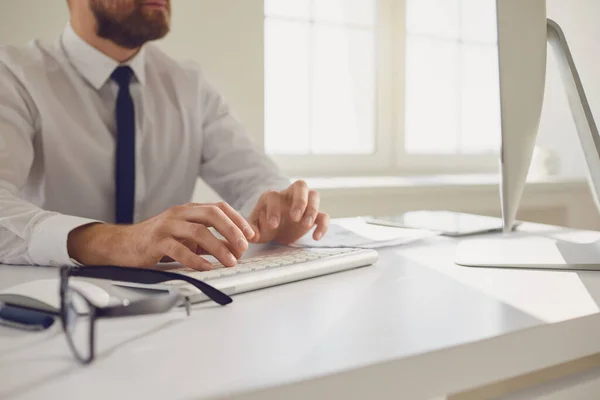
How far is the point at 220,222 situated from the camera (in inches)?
26.5

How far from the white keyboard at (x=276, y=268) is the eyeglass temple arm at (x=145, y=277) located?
1 cm

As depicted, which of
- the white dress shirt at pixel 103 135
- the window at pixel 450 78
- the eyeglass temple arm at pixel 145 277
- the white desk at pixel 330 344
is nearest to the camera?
the white desk at pixel 330 344

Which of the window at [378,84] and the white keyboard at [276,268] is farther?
the window at [378,84]

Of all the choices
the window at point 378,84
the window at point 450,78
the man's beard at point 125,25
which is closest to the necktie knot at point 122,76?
the man's beard at point 125,25

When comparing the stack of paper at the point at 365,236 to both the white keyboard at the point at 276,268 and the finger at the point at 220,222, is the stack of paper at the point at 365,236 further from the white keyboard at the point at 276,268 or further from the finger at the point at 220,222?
the finger at the point at 220,222

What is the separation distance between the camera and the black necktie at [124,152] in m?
1.26

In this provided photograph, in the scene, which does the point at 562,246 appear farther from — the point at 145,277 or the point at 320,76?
the point at 320,76

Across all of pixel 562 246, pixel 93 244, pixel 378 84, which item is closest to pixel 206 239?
pixel 93 244

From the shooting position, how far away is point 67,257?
756 millimetres

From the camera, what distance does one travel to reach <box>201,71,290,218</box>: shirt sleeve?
1397 millimetres

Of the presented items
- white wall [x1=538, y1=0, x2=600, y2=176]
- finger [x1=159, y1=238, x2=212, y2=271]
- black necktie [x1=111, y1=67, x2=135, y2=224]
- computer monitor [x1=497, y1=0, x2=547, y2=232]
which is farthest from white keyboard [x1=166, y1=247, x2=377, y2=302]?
white wall [x1=538, y1=0, x2=600, y2=176]

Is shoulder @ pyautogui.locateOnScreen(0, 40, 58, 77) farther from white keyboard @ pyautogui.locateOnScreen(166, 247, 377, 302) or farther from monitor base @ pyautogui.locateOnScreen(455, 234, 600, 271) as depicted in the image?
monitor base @ pyautogui.locateOnScreen(455, 234, 600, 271)

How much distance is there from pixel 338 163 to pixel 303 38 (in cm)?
49

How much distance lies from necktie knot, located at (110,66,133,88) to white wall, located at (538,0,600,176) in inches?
75.8
